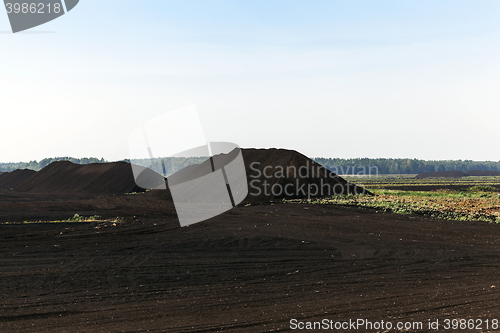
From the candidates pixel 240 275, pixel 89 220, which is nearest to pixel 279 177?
pixel 89 220

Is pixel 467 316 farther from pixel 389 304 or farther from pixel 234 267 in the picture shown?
pixel 234 267

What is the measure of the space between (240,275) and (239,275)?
4 cm

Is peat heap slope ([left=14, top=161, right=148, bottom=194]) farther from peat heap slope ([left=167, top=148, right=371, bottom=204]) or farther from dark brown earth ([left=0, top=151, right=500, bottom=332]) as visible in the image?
dark brown earth ([left=0, top=151, right=500, bottom=332])

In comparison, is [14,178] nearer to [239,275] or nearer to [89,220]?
[89,220]

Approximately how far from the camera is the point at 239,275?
13.8 m

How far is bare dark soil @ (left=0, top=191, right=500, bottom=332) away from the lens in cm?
966

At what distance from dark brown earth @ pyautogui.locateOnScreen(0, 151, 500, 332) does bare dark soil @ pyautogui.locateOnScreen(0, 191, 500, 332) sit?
0.16ft

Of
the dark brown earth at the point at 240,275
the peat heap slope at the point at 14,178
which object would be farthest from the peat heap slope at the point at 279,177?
the peat heap slope at the point at 14,178

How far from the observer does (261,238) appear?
20.8m

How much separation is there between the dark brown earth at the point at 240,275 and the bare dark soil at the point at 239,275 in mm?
49

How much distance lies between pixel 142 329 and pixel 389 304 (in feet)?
20.7

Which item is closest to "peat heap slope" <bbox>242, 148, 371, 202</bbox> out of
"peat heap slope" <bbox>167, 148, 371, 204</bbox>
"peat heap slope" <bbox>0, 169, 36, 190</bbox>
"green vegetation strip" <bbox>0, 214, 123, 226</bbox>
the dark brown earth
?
"peat heap slope" <bbox>167, 148, 371, 204</bbox>

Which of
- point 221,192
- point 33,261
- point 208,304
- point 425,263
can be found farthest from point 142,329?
point 221,192

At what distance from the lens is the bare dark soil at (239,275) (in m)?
9.66
